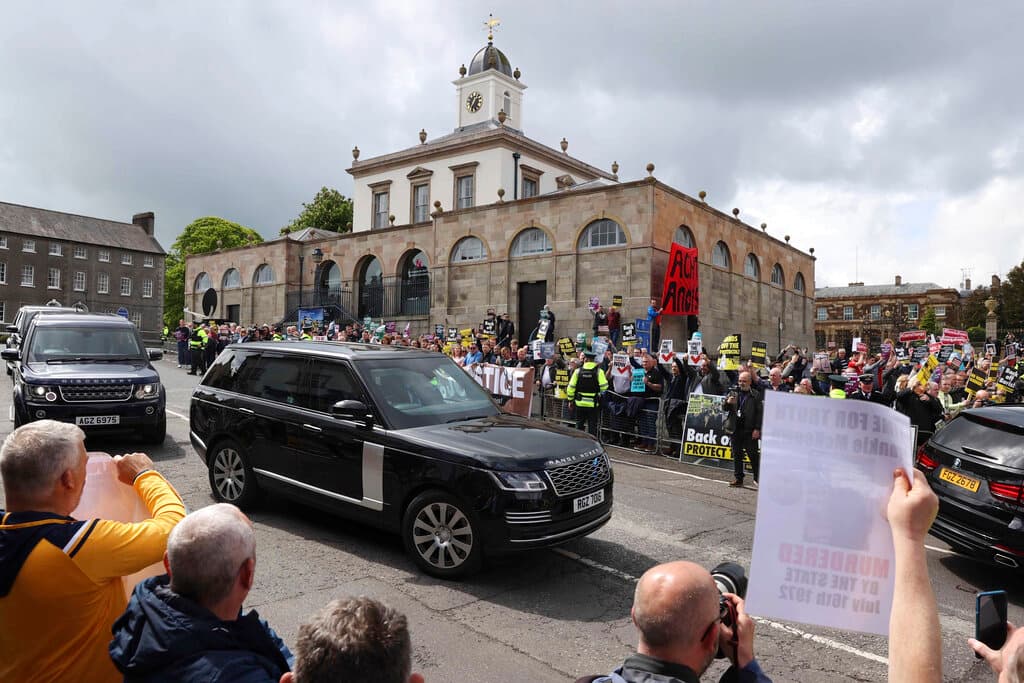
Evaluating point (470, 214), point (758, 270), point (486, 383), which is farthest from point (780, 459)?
point (758, 270)

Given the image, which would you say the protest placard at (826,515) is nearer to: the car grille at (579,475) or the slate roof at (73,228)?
the car grille at (579,475)

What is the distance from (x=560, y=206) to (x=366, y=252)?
12005 millimetres

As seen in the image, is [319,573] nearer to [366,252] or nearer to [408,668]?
[408,668]

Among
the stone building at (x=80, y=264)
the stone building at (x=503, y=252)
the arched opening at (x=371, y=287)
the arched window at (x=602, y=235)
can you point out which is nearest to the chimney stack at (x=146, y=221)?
the stone building at (x=80, y=264)

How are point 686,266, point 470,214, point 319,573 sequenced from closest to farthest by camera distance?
1. point 319,573
2. point 686,266
3. point 470,214

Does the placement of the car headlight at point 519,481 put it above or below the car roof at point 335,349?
below

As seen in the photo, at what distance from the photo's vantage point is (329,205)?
60875mm

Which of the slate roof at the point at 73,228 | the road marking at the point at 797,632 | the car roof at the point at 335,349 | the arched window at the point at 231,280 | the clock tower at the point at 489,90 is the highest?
the clock tower at the point at 489,90

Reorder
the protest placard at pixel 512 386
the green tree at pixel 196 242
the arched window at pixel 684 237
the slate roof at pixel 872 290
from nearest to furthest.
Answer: the protest placard at pixel 512 386, the arched window at pixel 684 237, the green tree at pixel 196 242, the slate roof at pixel 872 290

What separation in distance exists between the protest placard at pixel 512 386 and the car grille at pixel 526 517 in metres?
8.89

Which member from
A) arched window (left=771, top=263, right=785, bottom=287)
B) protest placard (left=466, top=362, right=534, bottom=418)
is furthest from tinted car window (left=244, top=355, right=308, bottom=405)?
arched window (left=771, top=263, right=785, bottom=287)

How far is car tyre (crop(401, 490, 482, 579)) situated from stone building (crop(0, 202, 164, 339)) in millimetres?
71575

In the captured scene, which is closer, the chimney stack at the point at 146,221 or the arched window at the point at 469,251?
the arched window at the point at 469,251

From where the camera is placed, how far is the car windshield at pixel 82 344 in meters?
11.3
